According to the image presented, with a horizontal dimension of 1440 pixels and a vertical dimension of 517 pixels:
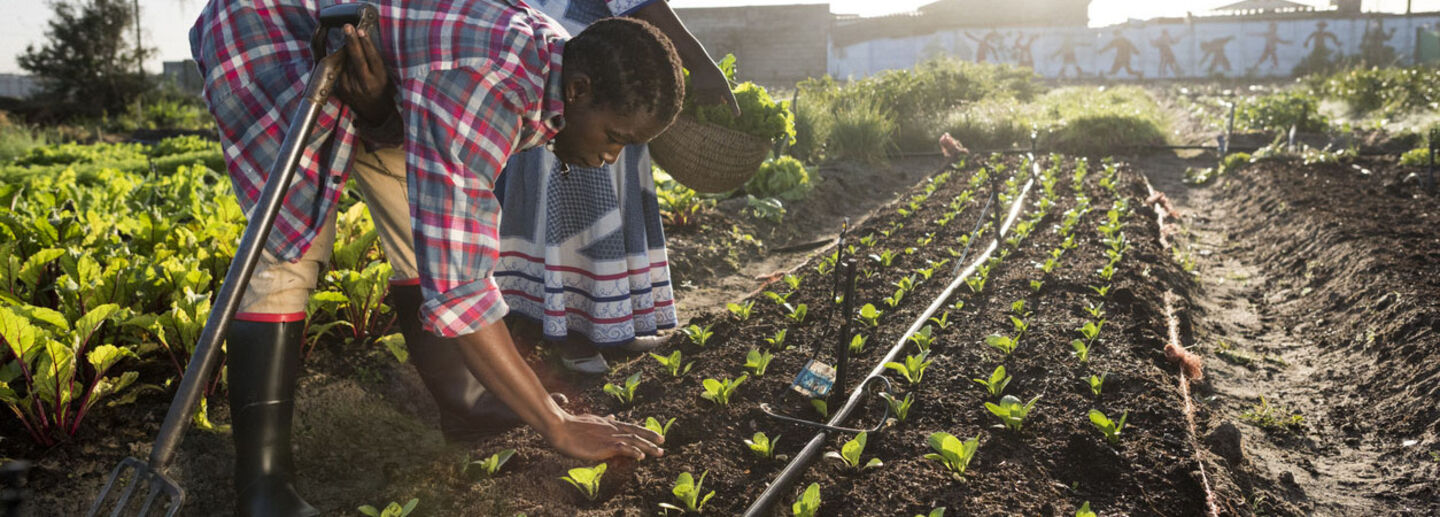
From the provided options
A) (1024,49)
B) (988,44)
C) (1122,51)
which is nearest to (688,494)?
(988,44)

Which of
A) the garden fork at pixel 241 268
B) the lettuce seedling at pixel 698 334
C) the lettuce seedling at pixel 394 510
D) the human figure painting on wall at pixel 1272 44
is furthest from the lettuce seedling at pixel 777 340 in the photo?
the human figure painting on wall at pixel 1272 44

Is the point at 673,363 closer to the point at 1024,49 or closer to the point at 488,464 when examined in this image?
the point at 488,464

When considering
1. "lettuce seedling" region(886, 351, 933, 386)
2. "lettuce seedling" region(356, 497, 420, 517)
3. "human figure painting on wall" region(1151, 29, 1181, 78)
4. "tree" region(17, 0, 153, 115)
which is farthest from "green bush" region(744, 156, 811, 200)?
"human figure painting on wall" region(1151, 29, 1181, 78)

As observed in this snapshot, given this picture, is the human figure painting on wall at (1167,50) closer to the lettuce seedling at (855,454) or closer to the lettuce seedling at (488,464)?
the lettuce seedling at (855,454)

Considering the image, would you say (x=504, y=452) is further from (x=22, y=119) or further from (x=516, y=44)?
(x=22, y=119)

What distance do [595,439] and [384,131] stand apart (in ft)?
2.64

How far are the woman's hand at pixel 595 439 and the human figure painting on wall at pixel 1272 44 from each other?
26783 millimetres

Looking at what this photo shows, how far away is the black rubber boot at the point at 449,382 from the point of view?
2.39 m

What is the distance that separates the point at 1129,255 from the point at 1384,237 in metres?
1.53

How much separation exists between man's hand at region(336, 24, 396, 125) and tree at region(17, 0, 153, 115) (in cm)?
1713

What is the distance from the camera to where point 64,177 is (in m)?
4.47

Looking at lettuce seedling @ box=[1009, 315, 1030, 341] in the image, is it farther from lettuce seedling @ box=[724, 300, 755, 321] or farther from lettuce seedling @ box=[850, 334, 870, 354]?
lettuce seedling @ box=[724, 300, 755, 321]

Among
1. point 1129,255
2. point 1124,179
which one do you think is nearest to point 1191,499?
point 1129,255

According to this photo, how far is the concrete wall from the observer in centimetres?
2334
